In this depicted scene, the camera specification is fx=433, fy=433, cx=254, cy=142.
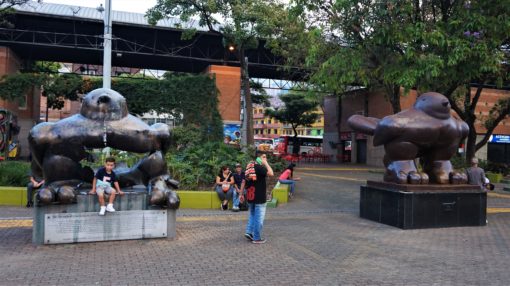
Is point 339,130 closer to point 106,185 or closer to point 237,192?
point 237,192

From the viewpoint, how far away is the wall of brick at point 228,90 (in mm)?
27562

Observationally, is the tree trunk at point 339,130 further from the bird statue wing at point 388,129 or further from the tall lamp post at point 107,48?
the bird statue wing at point 388,129

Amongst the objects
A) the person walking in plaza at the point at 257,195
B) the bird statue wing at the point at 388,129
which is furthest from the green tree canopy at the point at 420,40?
the person walking in plaza at the point at 257,195

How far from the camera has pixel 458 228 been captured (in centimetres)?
905

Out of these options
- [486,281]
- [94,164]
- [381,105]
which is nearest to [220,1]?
[94,164]

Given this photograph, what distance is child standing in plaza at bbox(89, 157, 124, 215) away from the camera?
704 centimetres

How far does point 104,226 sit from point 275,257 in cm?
286

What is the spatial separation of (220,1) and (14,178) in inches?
411

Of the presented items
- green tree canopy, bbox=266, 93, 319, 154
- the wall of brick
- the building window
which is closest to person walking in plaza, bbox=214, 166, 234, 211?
the wall of brick

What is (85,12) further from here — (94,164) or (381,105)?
(381,105)

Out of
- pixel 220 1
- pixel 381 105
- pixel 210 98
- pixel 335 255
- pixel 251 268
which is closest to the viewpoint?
pixel 251 268

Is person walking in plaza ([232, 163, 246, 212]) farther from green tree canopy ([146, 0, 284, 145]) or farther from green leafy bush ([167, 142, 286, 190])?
green tree canopy ([146, 0, 284, 145])

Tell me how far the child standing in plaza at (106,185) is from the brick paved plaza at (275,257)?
24.9 inches

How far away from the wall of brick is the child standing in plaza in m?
20.1
